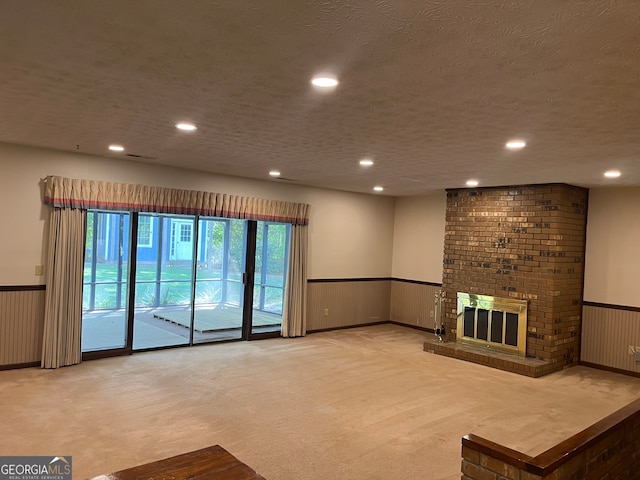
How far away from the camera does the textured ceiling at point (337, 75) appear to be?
176cm

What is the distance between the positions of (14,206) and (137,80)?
326 cm

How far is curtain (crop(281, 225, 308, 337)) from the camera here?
7219 millimetres

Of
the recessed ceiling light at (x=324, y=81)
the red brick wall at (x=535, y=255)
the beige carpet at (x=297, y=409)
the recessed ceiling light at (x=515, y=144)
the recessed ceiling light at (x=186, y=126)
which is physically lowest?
the beige carpet at (x=297, y=409)

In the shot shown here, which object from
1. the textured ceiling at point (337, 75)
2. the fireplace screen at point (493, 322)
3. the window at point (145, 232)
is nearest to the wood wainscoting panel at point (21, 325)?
the window at point (145, 232)

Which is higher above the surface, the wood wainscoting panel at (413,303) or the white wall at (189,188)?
the white wall at (189,188)

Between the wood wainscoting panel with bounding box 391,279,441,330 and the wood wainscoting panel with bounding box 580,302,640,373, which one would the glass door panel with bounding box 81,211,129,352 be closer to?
the wood wainscoting panel with bounding box 391,279,441,330

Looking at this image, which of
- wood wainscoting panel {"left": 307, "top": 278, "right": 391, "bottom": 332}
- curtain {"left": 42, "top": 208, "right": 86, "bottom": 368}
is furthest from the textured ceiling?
wood wainscoting panel {"left": 307, "top": 278, "right": 391, "bottom": 332}

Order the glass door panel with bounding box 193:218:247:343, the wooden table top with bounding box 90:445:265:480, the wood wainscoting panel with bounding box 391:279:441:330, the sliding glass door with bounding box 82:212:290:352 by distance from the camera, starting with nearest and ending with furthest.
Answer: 1. the wooden table top with bounding box 90:445:265:480
2. the sliding glass door with bounding box 82:212:290:352
3. the glass door panel with bounding box 193:218:247:343
4. the wood wainscoting panel with bounding box 391:279:441:330

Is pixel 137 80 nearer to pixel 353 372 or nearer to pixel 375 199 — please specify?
pixel 353 372

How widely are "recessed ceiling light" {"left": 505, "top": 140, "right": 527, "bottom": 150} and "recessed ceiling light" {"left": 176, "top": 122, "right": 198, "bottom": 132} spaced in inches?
97.6

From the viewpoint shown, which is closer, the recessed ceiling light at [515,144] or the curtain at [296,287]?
the recessed ceiling light at [515,144]

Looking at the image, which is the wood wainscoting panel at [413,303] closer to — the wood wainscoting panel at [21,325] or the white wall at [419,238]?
the white wall at [419,238]

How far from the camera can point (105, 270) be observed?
583 cm

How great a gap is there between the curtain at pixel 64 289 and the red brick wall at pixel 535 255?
196 inches
